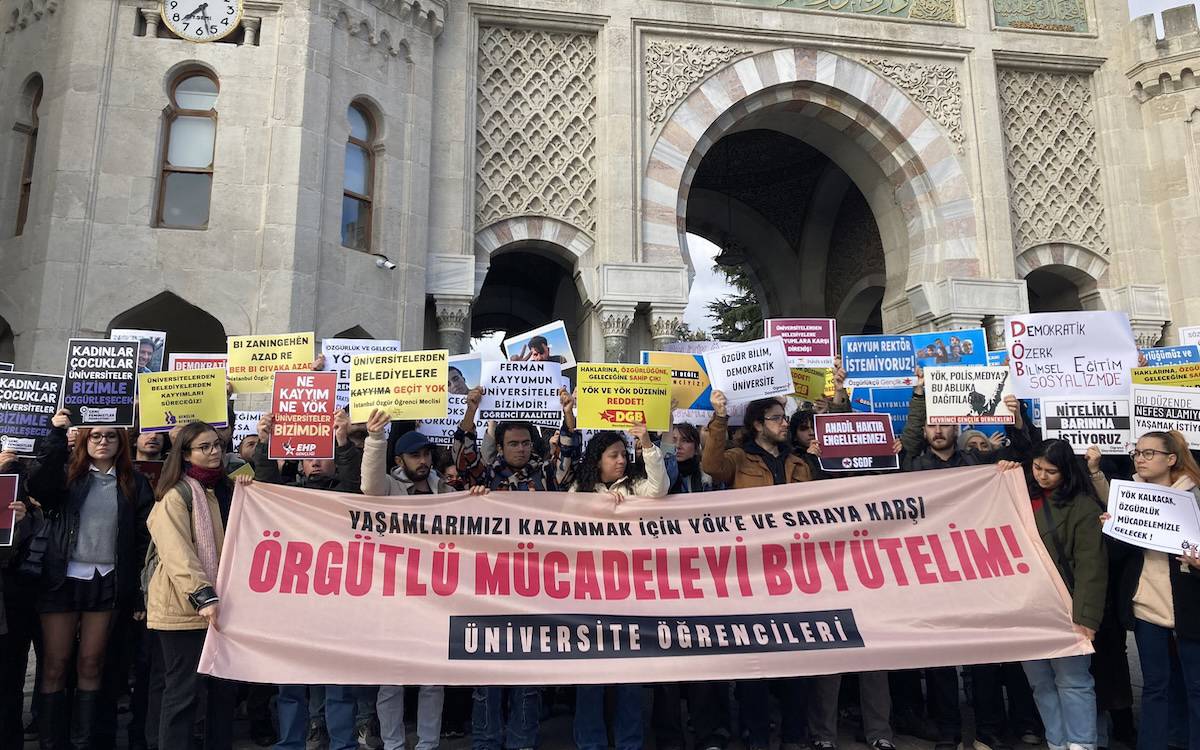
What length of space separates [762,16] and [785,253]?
6.93 meters

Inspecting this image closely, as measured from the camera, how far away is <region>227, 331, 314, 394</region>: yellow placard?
617 cm

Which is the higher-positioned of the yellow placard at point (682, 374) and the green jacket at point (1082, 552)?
the yellow placard at point (682, 374)

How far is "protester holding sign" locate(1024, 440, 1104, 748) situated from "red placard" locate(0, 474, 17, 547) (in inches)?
229

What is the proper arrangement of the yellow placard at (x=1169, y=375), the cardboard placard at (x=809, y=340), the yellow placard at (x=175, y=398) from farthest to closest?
1. the cardboard placard at (x=809, y=340)
2. the yellow placard at (x=1169, y=375)
3. the yellow placard at (x=175, y=398)

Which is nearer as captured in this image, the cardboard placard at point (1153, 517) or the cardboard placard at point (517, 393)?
the cardboard placard at point (1153, 517)

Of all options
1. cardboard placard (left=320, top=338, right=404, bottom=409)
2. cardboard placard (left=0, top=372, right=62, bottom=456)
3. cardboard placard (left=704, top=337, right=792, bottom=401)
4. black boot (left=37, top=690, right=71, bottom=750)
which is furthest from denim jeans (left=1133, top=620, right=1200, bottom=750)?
cardboard placard (left=0, top=372, right=62, bottom=456)

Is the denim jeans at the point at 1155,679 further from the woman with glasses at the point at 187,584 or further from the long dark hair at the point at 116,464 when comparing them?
the long dark hair at the point at 116,464

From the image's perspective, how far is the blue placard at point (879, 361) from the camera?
7566 mm

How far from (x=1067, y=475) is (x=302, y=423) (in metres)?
4.76

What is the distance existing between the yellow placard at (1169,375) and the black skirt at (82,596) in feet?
23.1

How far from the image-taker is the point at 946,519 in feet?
16.5

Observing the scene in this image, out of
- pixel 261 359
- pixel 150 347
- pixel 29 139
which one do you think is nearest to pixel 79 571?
pixel 261 359

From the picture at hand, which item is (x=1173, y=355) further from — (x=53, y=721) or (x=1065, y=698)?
(x=53, y=721)

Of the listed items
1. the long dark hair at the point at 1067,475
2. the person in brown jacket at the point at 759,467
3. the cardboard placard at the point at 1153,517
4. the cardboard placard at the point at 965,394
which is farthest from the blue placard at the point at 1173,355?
the person in brown jacket at the point at 759,467
